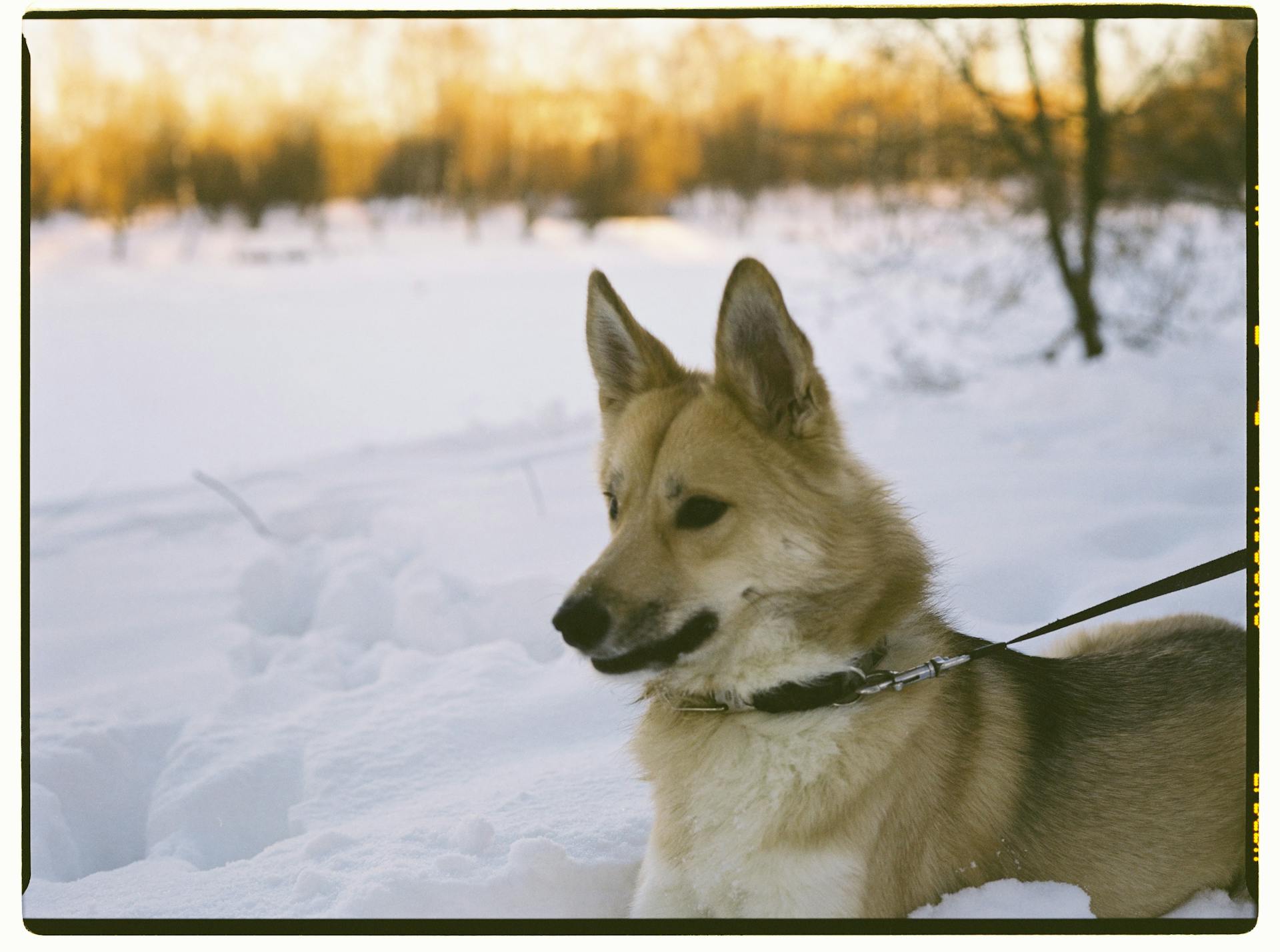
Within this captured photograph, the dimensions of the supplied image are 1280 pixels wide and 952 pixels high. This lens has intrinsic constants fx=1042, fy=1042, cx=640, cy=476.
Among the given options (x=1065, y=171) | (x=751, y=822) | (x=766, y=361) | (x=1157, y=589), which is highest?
(x=1065, y=171)

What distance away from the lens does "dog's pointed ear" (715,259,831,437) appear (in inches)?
91.7

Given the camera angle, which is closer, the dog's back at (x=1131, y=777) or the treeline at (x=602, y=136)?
the dog's back at (x=1131, y=777)

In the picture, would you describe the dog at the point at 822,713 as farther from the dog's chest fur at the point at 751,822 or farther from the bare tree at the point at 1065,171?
the bare tree at the point at 1065,171

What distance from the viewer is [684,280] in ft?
20.8

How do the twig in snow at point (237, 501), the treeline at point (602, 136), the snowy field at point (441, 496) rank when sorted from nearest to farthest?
the snowy field at point (441, 496), the treeline at point (602, 136), the twig in snow at point (237, 501)

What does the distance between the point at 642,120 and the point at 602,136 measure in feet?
0.89

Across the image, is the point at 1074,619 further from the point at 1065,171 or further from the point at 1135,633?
the point at 1065,171

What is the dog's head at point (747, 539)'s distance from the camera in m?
2.32

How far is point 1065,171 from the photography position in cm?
604

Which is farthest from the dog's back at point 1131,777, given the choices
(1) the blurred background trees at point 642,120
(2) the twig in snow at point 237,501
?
(2) the twig in snow at point 237,501

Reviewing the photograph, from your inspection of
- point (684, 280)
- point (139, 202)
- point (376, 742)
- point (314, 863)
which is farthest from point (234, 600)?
point (684, 280)

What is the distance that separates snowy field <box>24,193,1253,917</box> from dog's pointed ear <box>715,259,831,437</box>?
64cm

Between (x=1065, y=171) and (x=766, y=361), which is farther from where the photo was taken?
(x=1065, y=171)

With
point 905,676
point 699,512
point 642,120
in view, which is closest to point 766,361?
point 699,512
